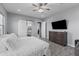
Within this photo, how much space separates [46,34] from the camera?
116cm

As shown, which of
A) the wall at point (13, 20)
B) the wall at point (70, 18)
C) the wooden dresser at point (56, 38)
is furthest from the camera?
the wooden dresser at point (56, 38)

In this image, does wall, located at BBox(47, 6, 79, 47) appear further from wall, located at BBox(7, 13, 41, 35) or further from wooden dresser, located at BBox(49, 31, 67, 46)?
wall, located at BBox(7, 13, 41, 35)

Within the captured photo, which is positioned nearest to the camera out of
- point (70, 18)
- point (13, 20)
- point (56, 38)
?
point (13, 20)

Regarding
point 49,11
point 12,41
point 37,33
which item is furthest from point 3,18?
point 49,11

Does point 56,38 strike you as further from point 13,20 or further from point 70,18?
point 13,20

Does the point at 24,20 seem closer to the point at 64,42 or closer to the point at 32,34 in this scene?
the point at 32,34

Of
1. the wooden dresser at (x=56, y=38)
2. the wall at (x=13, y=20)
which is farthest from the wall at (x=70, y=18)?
the wall at (x=13, y=20)

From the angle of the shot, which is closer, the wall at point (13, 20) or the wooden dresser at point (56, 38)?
the wall at point (13, 20)

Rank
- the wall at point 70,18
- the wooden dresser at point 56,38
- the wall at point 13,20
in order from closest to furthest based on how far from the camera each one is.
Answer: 1. the wall at point 13,20
2. the wall at point 70,18
3. the wooden dresser at point 56,38

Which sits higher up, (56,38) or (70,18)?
(70,18)

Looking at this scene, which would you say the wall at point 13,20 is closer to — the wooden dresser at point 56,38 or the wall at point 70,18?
the wall at point 70,18

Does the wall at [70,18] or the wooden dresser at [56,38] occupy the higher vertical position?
the wall at [70,18]

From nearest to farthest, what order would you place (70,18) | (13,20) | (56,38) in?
(13,20), (70,18), (56,38)

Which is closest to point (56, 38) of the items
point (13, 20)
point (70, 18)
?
point (70, 18)
